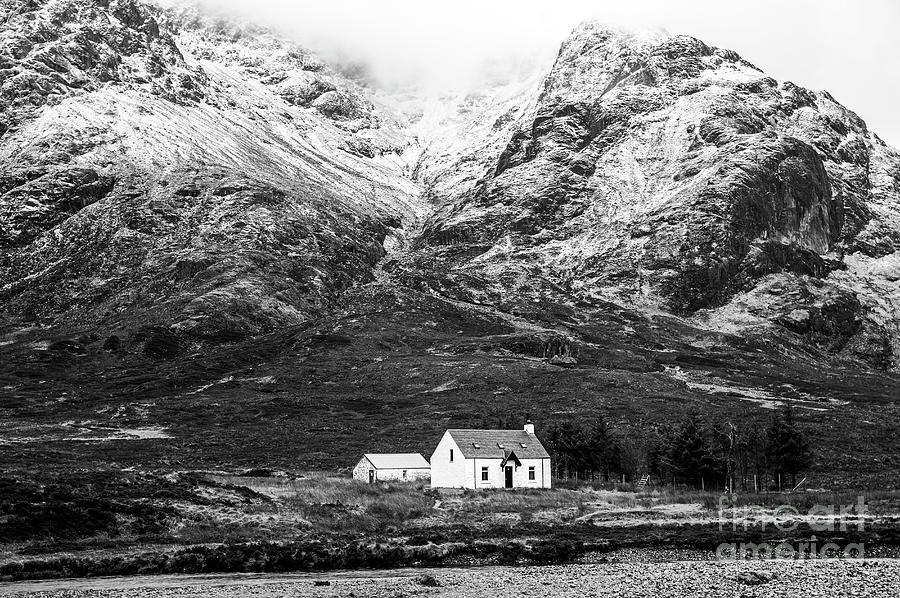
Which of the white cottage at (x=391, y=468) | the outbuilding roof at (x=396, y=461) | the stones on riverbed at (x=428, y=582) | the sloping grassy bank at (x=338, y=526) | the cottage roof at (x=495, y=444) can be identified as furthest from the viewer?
the outbuilding roof at (x=396, y=461)

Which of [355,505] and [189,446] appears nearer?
[355,505]

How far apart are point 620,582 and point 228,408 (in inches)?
6613

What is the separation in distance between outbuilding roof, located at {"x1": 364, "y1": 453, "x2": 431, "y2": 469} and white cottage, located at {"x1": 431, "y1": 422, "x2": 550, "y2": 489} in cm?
785

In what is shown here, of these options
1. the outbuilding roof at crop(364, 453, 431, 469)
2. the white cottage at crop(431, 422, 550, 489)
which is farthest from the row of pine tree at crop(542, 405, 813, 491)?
the outbuilding roof at crop(364, 453, 431, 469)

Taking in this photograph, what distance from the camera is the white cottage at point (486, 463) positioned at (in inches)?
3024

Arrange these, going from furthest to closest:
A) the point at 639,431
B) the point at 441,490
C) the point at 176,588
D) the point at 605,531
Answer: the point at 639,431, the point at 441,490, the point at 605,531, the point at 176,588

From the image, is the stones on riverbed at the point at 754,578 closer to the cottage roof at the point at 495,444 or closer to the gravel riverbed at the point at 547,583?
the gravel riverbed at the point at 547,583

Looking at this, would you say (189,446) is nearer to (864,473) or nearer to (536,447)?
(536,447)

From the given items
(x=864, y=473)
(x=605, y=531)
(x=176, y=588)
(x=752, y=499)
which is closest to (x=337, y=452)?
(x=864, y=473)

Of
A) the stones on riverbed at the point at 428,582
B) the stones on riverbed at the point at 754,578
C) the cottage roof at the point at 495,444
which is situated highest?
the cottage roof at the point at 495,444

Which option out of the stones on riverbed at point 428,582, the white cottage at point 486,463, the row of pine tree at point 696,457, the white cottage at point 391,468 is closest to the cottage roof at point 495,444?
the white cottage at point 486,463

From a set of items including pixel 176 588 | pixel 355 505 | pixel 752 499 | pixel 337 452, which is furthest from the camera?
pixel 337 452

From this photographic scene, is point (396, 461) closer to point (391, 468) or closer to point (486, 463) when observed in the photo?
point (391, 468)

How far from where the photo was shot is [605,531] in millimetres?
51375
